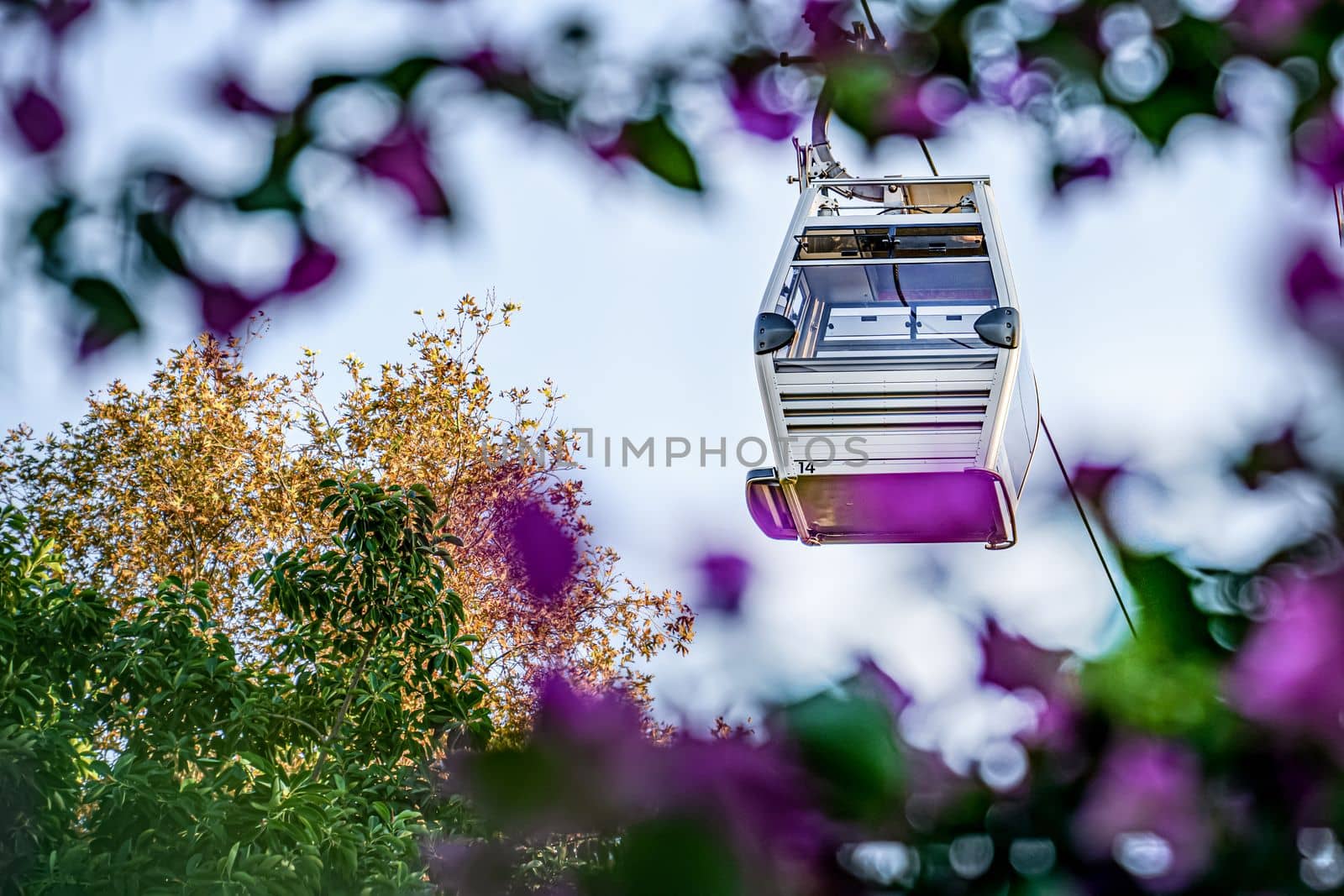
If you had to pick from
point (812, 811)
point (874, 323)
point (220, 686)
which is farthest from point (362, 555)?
point (812, 811)

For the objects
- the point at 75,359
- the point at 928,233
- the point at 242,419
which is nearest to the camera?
the point at 75,359

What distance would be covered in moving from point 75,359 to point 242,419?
51.1 feet

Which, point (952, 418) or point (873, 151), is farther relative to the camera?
point (952, 418)

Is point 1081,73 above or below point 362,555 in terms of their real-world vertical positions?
above

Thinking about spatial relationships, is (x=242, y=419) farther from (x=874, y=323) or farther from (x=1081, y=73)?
(x=1081, y=73)

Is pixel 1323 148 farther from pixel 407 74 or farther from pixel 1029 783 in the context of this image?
pixel 407 74

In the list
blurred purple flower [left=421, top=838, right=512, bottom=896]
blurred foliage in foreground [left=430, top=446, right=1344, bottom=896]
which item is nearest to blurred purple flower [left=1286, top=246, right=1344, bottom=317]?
blurred foliage in foreground [left=430, top=446, right=1344, bottom=896]

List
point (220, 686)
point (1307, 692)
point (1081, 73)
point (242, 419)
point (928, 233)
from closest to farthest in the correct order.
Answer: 1. point (1307, 692)
2. point (1081, 73)
3. point (220, 686)
4. point (928, 233)
5. point (242, 419)

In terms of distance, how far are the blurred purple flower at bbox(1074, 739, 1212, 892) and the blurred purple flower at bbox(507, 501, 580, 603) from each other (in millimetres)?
475

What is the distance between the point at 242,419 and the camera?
16.2 m

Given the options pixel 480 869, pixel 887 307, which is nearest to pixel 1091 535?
pixel 480 869

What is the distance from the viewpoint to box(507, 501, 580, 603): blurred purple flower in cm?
115

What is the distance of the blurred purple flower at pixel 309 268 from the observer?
137 centimetres

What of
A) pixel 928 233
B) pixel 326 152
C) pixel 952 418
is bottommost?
pixel 952 418
